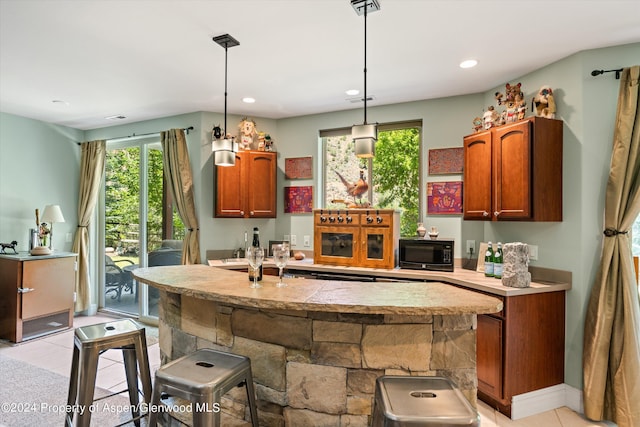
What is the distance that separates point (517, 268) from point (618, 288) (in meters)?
0.68

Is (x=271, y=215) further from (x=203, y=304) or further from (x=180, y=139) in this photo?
(x=203, y=304)

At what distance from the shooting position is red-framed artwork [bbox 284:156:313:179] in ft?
14.6

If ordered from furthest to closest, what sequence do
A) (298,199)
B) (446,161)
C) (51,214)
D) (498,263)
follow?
(51,214), (298,199), (446,161), (498,263)

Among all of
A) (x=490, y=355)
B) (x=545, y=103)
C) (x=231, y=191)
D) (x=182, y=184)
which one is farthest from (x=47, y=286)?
(x=545, y=103)

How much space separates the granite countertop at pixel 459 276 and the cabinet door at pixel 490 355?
0.25 metres

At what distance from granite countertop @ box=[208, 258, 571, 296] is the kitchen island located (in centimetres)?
106

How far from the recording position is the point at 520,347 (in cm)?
268

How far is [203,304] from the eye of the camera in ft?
6.96

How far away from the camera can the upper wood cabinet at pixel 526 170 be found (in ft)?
9.16

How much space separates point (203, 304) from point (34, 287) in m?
3.41

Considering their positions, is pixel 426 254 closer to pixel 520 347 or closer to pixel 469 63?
pixel 520 347

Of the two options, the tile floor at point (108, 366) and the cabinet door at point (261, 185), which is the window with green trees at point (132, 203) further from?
the tile floor at point (108, 366)

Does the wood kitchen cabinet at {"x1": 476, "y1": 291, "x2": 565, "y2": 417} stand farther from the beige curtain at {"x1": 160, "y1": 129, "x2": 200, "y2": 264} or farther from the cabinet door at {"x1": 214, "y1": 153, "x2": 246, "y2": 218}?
the beige curtain at {"x1": 160, "y1": 129, "x2": 200, "y2": 264}

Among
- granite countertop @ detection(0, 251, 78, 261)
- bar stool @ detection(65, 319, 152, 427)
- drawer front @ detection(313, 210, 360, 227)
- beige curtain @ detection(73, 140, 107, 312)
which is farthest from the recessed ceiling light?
granite countertop @ detection(0, 251, 78, 261)
